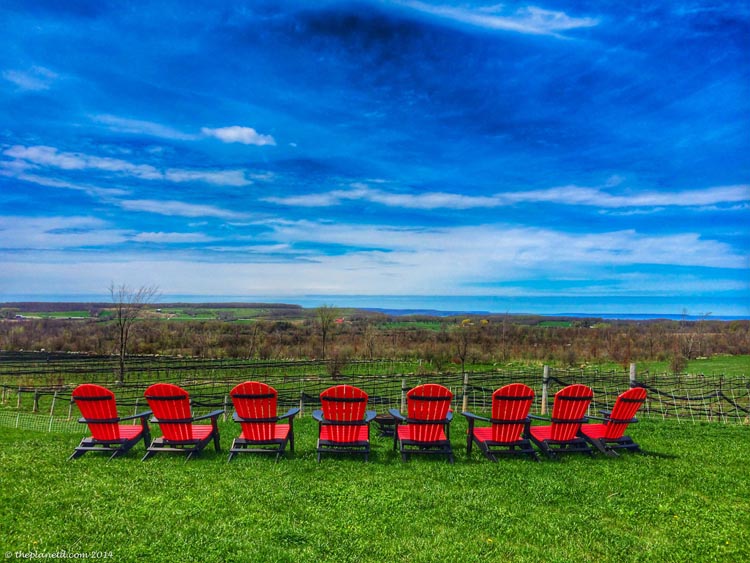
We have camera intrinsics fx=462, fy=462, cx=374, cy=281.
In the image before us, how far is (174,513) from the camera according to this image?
3.85m

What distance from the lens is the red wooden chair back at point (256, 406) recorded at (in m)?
5.60

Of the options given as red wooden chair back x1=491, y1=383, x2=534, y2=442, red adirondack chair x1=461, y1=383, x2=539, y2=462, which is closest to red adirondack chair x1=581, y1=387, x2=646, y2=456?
red adirondack chair x1=461, y1=383, x2=539, y2=462

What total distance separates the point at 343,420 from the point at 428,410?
1058 mm

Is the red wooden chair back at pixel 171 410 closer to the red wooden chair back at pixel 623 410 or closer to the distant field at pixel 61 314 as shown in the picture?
the red wooden chair back at pixel 623 410

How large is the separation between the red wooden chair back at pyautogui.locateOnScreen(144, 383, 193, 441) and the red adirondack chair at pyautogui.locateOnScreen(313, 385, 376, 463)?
66.4 inches

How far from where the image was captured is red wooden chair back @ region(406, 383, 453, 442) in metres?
5.67

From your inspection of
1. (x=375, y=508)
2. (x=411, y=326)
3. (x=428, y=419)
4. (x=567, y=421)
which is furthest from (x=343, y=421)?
(x=411, y=326)

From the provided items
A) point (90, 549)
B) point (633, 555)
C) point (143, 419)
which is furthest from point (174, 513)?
point (633, 555)

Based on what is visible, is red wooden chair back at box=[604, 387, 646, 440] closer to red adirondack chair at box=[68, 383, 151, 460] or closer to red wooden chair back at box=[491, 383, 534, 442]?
red wooden chair back at box=[491, 383, 534, 442]

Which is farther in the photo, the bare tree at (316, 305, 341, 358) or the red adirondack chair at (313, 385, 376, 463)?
the bare tree at (316, 305, 341, 358)

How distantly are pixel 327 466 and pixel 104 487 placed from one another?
2.23 meters

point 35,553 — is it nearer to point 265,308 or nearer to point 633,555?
point 633,555

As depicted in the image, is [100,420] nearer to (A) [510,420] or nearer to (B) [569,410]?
(A) [510,420]

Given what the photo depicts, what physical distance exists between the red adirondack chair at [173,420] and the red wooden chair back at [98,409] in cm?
46
